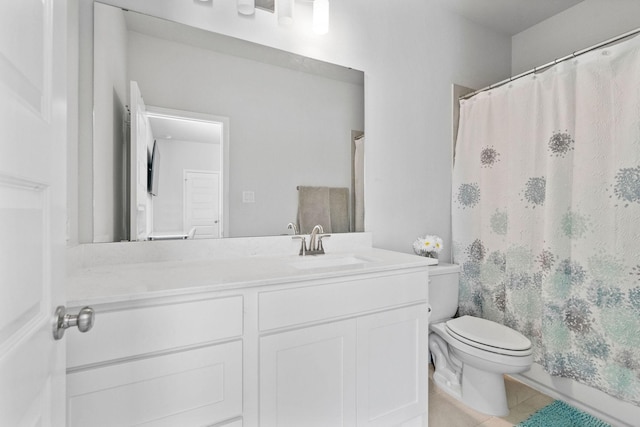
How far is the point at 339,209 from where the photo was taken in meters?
1.87

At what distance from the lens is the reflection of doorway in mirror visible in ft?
4.75

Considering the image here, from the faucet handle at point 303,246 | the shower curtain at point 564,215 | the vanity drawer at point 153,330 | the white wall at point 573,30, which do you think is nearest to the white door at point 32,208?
the vanity drawer at point 153,330

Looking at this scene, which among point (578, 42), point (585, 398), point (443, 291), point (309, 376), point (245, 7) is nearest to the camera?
point (309, 376)

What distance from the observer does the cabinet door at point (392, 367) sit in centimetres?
131

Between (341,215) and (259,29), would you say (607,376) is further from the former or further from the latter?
(259,29)

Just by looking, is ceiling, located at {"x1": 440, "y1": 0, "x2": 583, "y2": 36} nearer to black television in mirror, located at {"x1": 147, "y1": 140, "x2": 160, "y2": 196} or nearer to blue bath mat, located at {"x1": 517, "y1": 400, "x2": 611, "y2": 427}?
black television in mirror, located at {"x1": 147, "y1": 140, "x2": 160, "y2": 196}

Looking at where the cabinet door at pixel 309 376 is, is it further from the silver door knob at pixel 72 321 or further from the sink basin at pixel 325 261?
the silver door knob at pixel 72 321

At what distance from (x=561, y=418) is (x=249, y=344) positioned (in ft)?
5.60

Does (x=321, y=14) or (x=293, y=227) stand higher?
(x=321, y=14)

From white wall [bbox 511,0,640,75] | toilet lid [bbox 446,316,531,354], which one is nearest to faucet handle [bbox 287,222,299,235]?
toilet lid [bbox 446,316,531,354]


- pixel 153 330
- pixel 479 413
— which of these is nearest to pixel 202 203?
pixel 153 330

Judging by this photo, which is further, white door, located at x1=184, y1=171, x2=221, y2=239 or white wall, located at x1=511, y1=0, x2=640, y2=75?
white wall, located at x1=511, y1=0, x2=640, y2=75

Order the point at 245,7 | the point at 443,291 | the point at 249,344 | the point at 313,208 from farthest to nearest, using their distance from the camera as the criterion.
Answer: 1. the point at 443,291
2. the point at 313,208
3. the point at 245,7
4. the point at 249,344

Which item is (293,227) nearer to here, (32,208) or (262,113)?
(262,113)
